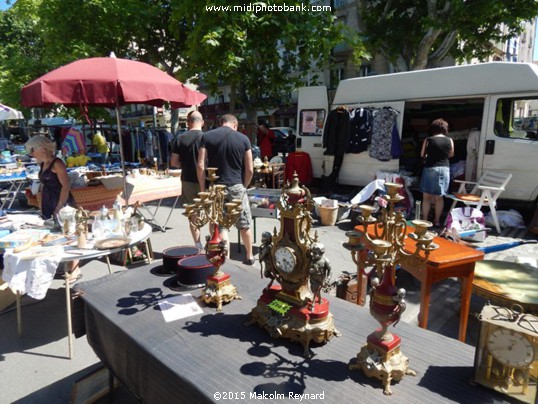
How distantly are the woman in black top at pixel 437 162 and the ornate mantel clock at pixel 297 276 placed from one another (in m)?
5.08

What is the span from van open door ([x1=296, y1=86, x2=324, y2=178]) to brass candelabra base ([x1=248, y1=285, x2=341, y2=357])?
664cm

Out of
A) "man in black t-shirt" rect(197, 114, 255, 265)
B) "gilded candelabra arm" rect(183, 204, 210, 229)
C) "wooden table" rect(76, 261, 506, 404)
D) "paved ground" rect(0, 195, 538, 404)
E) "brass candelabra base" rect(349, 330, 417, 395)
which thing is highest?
"man in black t-shirt" rect(197, 114, 255, 265)

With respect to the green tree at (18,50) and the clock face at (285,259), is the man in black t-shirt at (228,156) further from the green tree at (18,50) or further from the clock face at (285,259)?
the green tree at (18,50)

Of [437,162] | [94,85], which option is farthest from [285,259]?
[437,162]

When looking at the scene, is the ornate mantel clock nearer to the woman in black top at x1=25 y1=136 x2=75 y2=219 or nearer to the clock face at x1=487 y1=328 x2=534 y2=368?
the clock face at x1=487 y1=328 x2=534 y2=368

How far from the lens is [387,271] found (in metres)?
1.32

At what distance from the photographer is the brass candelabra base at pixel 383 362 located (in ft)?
4.17

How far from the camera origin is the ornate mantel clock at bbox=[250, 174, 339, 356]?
1.49 metres

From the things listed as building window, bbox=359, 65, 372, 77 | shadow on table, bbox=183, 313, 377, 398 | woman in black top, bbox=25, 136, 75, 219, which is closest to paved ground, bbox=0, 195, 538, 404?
shadow on table, bbox=183, 313, 377, 398

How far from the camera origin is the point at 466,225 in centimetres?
537

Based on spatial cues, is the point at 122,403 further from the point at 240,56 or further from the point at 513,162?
the point at 240,56

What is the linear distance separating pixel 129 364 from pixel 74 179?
15.7 ft

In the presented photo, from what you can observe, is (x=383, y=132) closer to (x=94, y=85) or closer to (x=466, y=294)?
(x=466, y=294)

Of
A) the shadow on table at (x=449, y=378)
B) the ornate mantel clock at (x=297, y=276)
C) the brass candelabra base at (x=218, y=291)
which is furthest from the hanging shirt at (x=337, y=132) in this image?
the shadow on table at (x=449, y=378)
